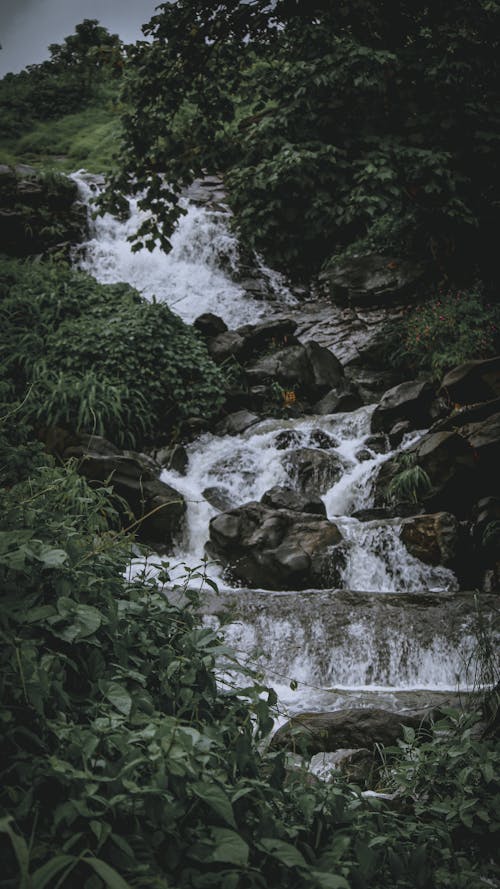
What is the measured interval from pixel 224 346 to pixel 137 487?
471cm

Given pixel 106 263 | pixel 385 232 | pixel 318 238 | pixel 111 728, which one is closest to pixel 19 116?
pixel 106 263

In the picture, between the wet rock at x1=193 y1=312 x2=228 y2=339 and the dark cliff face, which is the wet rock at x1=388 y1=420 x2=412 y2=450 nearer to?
the wet rock at x1=193 y1=312 x2=228 y2=339

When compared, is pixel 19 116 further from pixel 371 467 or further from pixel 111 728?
pixel 111 728

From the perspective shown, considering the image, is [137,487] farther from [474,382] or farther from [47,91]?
[47,91]

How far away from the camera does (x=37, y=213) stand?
15734mm

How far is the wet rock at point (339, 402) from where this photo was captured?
416 inches

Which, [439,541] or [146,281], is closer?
[439,541]

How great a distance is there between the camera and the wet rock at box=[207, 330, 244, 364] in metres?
11.5

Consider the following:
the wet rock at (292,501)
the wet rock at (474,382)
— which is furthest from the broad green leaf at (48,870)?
the wet rock at (474,382)

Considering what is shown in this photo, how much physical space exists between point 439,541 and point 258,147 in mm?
5775

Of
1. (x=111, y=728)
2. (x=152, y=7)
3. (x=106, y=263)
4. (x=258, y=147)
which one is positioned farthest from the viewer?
(x=106, y=263)

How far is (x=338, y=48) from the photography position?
6.16 m

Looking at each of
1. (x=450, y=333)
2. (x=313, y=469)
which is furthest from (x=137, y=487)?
(x=450, y=333)

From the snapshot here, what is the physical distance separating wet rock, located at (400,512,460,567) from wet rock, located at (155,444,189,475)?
12.3 ft
